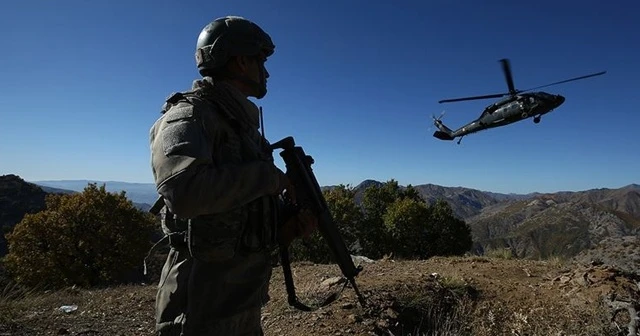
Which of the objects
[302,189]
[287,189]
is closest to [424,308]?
[302,189]

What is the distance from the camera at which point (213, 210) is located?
171 centimetres

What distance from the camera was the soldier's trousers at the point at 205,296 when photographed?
6.18 ft

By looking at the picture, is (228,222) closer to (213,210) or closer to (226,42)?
(213,210)

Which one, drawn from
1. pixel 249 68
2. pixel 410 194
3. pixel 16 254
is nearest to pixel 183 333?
pixel 249 68

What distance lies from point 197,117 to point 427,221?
1302 inches

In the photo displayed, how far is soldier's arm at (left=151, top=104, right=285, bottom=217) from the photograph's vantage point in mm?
1607

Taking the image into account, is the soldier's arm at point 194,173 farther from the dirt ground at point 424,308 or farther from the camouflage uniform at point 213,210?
the dirt ground at point 424,308

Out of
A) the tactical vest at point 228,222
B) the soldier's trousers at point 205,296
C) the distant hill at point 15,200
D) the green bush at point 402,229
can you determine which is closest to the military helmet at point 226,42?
the tactical vest at point 228,222

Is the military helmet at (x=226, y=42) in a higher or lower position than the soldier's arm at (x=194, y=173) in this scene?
higher

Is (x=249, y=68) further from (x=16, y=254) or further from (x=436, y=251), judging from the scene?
(x=436, y=251)

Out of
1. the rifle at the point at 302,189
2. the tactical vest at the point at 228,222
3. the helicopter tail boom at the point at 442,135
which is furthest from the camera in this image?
the helicopter tail boom at the point at 442,135

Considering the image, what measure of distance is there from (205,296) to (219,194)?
0.57 meters

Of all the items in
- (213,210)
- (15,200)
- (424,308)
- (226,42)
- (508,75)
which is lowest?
(424,308)

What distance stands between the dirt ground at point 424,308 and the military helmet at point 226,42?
11.5ft
